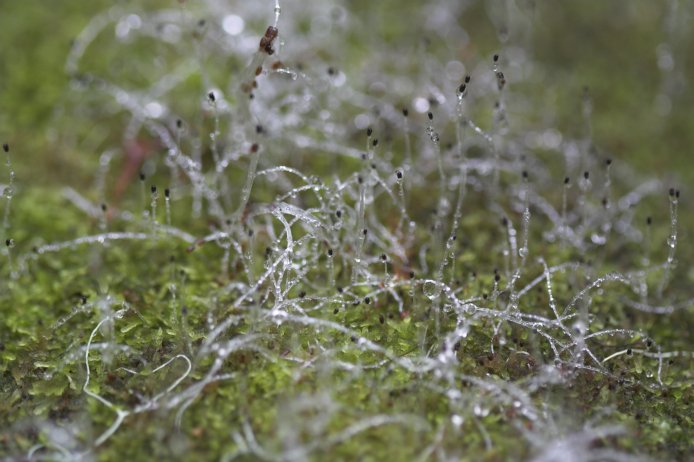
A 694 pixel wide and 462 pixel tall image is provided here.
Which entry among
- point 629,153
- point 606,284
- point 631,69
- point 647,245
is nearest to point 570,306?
point 606,284

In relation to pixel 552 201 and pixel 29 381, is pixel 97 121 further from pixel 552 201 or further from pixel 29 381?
pixel 552 201

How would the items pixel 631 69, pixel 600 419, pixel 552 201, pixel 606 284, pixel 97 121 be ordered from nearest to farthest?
pixel 600 419 < pixel 606 284 < pixel 552 201 < pixel 97 121 < pixel 631 69

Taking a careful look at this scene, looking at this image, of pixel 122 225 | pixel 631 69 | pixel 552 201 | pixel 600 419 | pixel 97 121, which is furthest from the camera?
pixel 631 69

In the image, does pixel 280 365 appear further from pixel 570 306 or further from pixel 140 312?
pixel 570 306

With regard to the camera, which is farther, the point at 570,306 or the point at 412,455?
the point at 570,306

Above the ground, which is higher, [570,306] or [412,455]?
[570,306]

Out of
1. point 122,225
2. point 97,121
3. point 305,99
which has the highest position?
point 305,99
